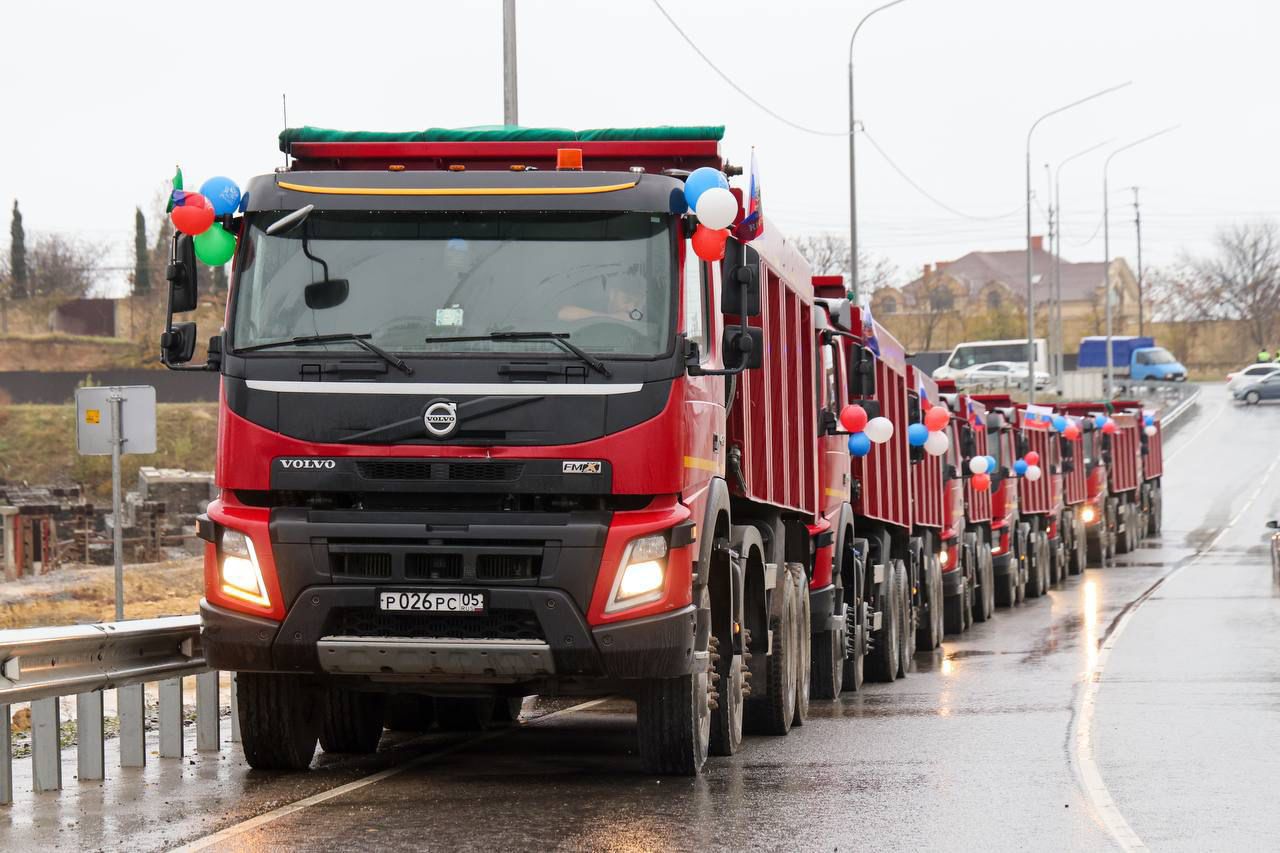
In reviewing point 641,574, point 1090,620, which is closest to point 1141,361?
point 1090,620

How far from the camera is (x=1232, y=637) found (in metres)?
24.0

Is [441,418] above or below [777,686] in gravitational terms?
above

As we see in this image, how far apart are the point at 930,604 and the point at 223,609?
14.8m

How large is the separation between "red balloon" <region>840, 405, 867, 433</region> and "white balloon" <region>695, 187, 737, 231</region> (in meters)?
6.74

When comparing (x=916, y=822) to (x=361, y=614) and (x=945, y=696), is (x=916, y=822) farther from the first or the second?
(x=945, y=696)

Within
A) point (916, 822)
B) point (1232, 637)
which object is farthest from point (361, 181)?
point (1232, 637)

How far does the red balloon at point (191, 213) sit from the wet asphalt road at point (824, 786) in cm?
273

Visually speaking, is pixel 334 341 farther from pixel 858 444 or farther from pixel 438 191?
pixel 858 444

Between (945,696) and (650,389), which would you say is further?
(945,696)

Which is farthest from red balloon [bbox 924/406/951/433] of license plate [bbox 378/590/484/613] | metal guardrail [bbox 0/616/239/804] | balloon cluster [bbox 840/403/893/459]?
license plate [bbox 378/590/484/613]

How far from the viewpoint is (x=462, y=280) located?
989cm

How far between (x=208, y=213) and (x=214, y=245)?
6.3 inches

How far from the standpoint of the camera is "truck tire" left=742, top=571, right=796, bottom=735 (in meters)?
13.4

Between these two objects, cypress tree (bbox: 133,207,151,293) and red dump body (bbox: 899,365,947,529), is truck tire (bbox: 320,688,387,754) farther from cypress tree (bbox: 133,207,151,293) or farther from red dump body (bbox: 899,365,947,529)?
cypress tree (bbox: 133,207,151,293)
